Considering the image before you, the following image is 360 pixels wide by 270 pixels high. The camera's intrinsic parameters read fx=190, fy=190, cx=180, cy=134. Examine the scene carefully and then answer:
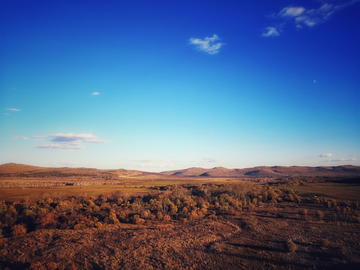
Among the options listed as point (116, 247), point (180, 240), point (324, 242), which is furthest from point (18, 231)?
point (324, 242)

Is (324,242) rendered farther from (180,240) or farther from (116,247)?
(116,247)

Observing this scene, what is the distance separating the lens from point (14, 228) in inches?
966

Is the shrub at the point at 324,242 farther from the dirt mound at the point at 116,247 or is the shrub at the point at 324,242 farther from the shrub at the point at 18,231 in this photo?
the shrub at the point at 18,231

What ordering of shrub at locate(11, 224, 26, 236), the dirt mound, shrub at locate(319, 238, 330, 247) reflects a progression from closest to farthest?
the dirt mound, shrub at locate(319, 238, 330, 247), shrub at locate(11, 224, 26, 236)

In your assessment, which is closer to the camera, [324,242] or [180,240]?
[324,242]

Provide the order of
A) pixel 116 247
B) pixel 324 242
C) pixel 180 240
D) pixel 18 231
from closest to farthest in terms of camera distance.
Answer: pixel 324 242 → pixel 116 247 → pixel 180 240 → pixel 18 231

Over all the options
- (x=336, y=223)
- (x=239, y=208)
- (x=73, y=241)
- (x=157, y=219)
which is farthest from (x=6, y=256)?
(x=336, y=223)

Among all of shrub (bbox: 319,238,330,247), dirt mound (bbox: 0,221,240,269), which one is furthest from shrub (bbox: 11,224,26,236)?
shrub (bbox: 319,238,330,247)

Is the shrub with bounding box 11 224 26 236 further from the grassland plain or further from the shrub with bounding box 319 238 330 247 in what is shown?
the shrub with bounding box 319 238 330 247

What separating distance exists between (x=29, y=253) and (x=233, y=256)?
20.8m

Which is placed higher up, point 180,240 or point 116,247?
point 116,247

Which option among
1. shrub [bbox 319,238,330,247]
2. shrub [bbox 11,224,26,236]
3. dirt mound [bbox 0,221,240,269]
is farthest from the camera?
shrub [bbox 11,224,26,236]

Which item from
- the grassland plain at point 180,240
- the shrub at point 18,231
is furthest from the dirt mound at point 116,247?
the shrub at point 18,231

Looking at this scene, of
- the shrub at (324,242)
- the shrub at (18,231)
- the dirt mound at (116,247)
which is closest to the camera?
the dirt mound at (116,247)
